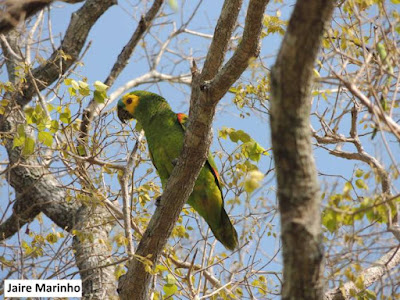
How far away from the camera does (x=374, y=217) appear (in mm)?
2303

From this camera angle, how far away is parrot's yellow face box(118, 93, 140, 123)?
16.1 feet

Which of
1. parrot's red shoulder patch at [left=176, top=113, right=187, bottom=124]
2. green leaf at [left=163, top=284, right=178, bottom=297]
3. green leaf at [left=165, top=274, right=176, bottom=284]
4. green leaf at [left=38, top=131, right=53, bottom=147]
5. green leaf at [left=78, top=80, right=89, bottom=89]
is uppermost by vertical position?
parrot's red shoulder patch at [left=176, top=113, right=187, bottom=124]

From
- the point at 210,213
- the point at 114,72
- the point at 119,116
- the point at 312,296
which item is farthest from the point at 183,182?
the point at 114,72

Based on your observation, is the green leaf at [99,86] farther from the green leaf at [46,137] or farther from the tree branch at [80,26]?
the tree branch at [80,26]

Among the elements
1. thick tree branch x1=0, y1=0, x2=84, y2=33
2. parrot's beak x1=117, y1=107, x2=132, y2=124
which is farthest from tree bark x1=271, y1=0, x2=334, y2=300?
parrot's beak x1=117, y1=107, x2=132, y2=124

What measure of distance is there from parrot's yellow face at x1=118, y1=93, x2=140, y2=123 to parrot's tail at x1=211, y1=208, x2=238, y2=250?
1387mm

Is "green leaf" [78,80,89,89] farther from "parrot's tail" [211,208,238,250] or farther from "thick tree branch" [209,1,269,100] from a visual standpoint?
"parrot's tail" [211,208,238,250]

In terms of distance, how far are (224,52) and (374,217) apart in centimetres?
148

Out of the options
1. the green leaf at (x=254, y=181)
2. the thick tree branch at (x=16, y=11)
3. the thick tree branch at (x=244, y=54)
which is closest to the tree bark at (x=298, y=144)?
the green leaf at (x=254, y=181)

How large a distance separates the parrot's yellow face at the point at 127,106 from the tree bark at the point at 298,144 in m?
3.29

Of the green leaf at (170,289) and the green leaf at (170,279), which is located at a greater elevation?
the green leaf at (170,279)

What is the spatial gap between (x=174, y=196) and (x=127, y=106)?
6.49 ft

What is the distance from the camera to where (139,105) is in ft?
15.9

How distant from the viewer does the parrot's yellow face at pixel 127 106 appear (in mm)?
4902
